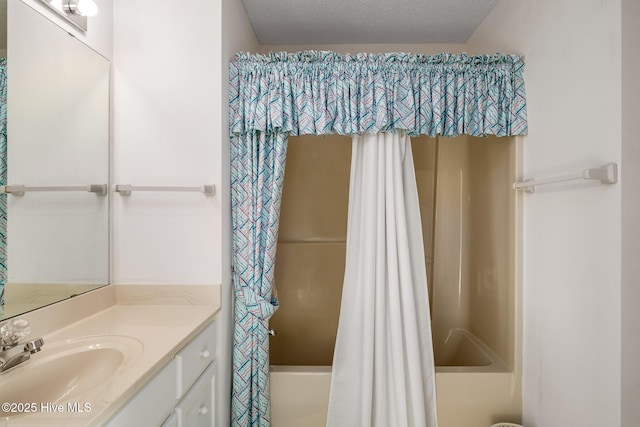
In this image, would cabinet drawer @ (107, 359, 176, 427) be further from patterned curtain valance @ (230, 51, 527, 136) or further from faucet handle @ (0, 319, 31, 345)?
patterned curtain valance @ (230, 51, 527, 136)

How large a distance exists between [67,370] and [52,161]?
79cm

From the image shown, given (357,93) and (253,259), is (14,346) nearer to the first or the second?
(253,259)

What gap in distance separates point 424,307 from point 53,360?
158cm

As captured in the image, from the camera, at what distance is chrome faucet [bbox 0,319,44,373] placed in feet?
3.26

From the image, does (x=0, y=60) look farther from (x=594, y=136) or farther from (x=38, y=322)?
(x=594, y=136)

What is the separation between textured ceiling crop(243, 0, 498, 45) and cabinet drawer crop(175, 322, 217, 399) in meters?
1.84

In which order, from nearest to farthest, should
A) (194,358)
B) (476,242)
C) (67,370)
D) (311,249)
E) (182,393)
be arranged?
(67,370)
(182,393)
(194,358)
(476,242)
(311,249)

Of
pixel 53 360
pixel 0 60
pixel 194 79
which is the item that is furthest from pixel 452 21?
pixel 53 360

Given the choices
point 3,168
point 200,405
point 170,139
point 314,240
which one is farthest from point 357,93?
point 200,405

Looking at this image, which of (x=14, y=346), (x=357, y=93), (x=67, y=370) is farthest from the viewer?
(x=357, y=93)

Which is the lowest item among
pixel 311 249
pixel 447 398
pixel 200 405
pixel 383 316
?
pixel 447 398

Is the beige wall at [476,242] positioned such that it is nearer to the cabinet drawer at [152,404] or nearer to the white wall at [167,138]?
the white wall at [167,138]

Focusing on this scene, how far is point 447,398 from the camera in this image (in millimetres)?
1818

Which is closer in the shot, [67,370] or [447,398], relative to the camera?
[67,370]
